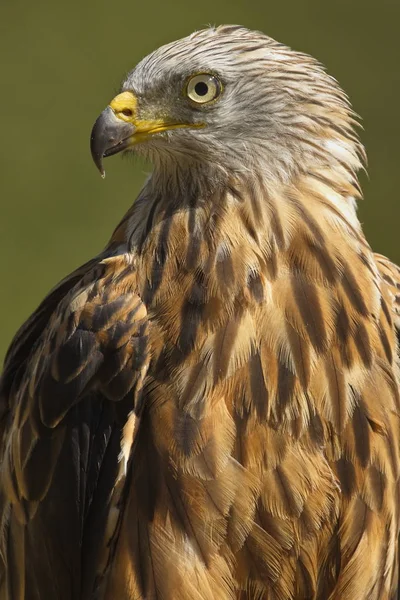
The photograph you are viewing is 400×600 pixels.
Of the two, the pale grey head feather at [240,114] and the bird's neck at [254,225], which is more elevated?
the pale grey head feather at [240,114]

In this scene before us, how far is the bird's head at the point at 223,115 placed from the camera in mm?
3432

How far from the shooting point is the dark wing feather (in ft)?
10.9

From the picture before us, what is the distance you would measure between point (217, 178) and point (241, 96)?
0.24 meters

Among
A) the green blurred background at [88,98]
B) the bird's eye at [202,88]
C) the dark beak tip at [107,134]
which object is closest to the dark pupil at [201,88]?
the bird's eye at [202,88]

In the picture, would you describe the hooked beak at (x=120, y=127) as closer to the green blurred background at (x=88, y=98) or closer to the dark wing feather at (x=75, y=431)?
the dark wing feather at (x=75, y=431)

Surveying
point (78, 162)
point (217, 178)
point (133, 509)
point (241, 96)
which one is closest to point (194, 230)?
point (217, 178)

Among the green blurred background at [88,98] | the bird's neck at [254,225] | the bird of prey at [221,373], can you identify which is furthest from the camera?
the green blurred background at [88,98]

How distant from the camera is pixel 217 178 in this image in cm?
345

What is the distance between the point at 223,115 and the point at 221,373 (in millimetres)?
725

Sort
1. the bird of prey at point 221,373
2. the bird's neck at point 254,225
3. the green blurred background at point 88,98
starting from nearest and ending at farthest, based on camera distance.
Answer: the bird of prey at point 221,373, the bird's neck at point 254,225, the green blurred background at point 88,98

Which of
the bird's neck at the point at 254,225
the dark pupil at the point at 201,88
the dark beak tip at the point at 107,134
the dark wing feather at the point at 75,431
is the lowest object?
the dark wing feather at the point at 75,431

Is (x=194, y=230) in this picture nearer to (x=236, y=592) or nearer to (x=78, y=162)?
(x=236, y=592)

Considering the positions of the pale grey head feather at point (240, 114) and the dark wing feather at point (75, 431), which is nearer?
the dark wing feather at point (75, 431)

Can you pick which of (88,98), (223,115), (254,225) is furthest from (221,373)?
(88,98)
